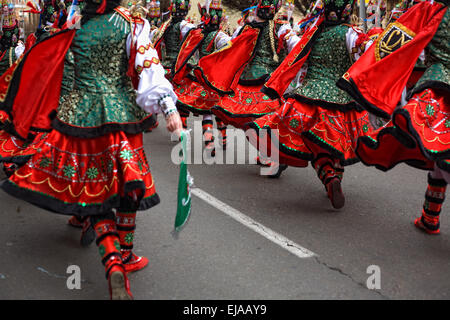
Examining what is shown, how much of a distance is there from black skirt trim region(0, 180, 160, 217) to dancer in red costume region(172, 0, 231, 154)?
4231 mm

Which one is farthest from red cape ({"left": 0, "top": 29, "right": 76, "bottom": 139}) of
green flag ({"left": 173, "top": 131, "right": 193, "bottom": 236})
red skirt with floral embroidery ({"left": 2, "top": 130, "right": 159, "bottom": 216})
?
green flag ({"left": 173, "top": 131, "right": 193, "bottom": 236})

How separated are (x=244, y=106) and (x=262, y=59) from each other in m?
0.68

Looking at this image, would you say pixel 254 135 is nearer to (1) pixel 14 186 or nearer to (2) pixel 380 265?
(2) pixel 380 265

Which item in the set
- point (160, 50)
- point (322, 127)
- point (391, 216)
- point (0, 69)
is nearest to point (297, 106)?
point (322, 127)

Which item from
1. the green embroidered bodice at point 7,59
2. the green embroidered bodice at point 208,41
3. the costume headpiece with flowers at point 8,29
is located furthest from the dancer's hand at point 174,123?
the green embroidered bodice at point 208,41

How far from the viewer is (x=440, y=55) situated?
12.4 ft

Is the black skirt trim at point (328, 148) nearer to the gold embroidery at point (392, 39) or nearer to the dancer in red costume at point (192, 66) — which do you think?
the gold embroidery at point (392, 39)

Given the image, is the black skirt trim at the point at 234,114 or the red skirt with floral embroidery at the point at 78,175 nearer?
the red skirt with floral embroidery at the point at 78,175

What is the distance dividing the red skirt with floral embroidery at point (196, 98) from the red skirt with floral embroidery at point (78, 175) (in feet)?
13.9

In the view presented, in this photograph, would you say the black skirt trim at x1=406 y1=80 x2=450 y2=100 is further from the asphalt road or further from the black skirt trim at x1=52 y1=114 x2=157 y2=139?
the black skirt trim at x1=52 y1=114 x2=157 y2=139

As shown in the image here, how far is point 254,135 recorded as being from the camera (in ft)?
17.6

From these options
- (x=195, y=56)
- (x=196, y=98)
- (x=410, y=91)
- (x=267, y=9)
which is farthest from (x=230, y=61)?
(x=410, y=91)

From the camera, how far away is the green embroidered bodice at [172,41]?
8180 mm

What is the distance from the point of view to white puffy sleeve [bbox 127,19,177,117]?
3.04m
